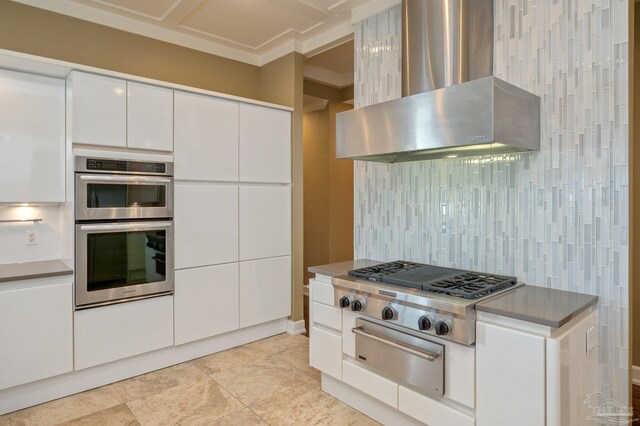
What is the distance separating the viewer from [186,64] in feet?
11.8

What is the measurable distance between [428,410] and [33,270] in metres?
2.54

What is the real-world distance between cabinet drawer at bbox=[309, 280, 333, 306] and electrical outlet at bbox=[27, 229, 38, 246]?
6.79 feet

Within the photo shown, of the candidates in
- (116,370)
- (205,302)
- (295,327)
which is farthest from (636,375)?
(116,370)

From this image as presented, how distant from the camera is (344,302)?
2234mm

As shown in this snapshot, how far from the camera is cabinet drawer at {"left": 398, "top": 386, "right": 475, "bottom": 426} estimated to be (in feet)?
5.81

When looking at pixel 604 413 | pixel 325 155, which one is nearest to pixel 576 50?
pixel 604 413

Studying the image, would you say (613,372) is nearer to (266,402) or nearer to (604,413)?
(604,413)

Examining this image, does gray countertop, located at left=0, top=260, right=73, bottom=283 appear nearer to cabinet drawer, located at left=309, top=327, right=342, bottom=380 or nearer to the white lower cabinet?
the white lower cabinet

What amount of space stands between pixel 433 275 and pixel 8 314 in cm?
256

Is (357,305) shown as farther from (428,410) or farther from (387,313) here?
(428,410)

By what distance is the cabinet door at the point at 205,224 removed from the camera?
9.86 feet

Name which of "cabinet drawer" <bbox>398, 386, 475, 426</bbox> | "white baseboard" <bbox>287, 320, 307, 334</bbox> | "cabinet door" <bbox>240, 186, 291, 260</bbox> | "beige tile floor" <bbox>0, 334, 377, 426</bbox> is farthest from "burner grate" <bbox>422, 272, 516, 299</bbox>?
"white baseboard" <bbox>287, 320, 307, 334</bbox>

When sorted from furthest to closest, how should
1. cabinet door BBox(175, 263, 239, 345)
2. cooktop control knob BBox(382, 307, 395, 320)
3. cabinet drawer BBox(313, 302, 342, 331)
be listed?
cabinet door BBox(175, 263, 239, 345) → cabinet drawer BBox(313, 302, 342, 331) → cooktop control knob BBox(382, 307, 395, 320)

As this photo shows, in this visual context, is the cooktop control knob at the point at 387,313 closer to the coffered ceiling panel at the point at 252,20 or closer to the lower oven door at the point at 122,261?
the lower oven door at the point at 122,261
